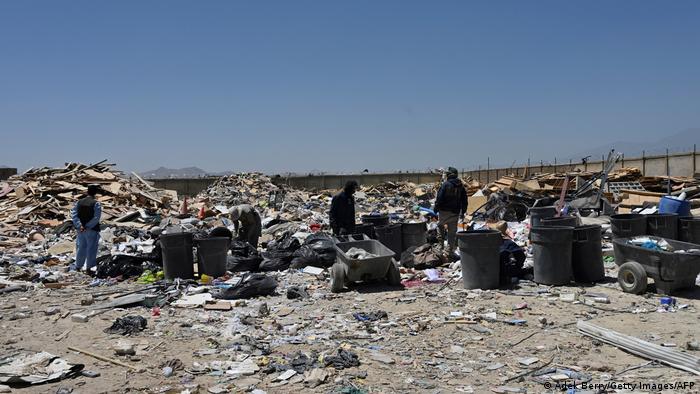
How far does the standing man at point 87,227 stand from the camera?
991cm

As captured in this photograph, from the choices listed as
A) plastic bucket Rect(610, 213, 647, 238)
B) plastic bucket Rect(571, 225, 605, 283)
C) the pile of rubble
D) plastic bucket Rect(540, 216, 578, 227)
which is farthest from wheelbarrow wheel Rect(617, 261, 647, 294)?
the pile of rubble

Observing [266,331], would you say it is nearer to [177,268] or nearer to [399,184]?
[177,268]

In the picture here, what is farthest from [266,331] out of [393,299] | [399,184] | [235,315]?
[399,184]

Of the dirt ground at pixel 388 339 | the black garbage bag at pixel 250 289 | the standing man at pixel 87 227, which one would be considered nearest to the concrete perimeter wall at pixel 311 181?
the standing man at pixel 87 227

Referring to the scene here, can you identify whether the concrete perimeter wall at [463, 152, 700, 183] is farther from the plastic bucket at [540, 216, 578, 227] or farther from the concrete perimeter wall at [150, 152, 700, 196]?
the plastic bucket at [540, 216, 578, 227]

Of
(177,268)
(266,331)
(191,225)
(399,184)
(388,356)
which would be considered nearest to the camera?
(388,356)

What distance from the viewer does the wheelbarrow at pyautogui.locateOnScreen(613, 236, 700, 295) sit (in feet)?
21.3

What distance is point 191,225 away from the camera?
15.7m

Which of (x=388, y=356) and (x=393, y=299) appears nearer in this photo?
(x=388, y=356)

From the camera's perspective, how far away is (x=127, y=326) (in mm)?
6066

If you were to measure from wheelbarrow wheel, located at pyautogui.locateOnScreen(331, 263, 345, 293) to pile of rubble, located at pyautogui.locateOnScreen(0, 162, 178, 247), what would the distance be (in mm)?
10075

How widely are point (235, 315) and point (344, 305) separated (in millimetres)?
1386

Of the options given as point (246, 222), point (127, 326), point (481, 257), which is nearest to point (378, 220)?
point (246, 222)

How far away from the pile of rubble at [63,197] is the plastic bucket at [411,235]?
31.7 ft
